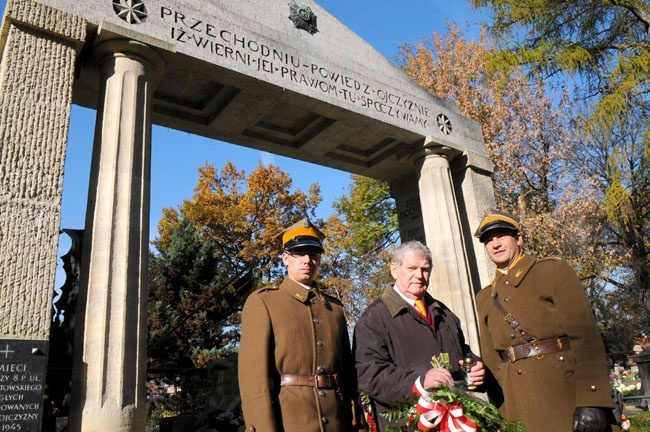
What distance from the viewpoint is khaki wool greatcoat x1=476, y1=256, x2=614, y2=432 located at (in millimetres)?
3047

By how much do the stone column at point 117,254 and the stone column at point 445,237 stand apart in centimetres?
488

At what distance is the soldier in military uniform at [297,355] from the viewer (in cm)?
308

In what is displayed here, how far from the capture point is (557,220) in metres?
15.9

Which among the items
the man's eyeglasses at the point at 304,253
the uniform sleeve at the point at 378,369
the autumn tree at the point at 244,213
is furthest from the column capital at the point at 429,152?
the autumn tree at the point at 244,213

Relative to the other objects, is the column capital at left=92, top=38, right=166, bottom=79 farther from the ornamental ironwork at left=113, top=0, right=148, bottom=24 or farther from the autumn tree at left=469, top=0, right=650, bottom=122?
the autumn tree at left=469, top=0, right=650, bottom=122

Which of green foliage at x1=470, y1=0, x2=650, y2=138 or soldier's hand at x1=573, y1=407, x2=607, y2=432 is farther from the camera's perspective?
green foliage at x1=470, y1=0, x2=650, y2=138

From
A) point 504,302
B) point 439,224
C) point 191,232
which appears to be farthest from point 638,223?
point 191,232

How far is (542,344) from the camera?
3.26 metres

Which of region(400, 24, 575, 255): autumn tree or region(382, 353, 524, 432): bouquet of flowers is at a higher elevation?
region(400, 24, 575, 255): autumn tree

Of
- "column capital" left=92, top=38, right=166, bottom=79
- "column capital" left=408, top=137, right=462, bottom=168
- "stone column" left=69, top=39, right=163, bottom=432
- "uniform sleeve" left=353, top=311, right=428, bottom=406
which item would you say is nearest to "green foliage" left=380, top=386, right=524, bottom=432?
"uniform sleeve" left=353, top=311, right=428, bottom=406

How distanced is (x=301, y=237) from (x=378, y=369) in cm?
111

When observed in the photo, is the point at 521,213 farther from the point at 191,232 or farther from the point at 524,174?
the point at 191,232

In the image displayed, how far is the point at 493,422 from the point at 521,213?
49.6ft

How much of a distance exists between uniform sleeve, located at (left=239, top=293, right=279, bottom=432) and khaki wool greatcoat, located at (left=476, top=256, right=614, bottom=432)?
1.62 meters
